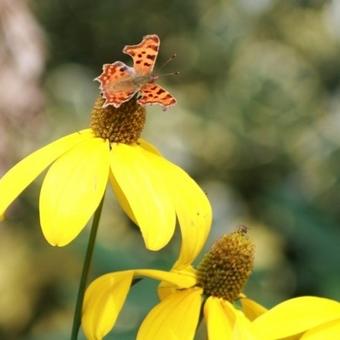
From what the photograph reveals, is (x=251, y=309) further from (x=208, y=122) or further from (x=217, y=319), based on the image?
(x=208, y=122)

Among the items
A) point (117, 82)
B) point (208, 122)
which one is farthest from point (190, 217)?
point (208, 122)

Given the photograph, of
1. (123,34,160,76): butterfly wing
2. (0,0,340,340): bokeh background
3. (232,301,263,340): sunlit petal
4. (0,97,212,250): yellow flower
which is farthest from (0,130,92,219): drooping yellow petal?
(0,0,340,340): bokeh background

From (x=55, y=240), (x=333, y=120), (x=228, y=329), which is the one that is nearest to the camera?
(x=55, y=240)

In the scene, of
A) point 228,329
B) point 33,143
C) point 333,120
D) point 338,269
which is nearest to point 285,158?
point 333,120

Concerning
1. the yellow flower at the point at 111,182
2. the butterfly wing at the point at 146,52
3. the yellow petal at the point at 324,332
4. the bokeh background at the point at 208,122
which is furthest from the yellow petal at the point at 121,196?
the bokeh background at the point at 208,122

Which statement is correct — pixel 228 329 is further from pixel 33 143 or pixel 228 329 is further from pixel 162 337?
pixel 33 143

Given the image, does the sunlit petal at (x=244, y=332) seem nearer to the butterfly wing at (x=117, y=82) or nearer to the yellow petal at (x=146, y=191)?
the yellow petal at (x=146, y=191)

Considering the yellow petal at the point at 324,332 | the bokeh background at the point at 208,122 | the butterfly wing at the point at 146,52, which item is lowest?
the bokeh background at the point at 208,122

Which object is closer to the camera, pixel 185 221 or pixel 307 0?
pixel 185 221
